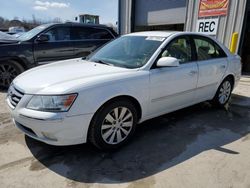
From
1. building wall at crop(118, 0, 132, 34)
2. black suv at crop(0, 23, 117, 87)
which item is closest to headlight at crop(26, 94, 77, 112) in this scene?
black suv at crop(0, 23, 117, 87)

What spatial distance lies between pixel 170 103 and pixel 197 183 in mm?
1378

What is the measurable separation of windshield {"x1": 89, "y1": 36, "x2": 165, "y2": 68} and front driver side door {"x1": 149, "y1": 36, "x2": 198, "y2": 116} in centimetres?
20

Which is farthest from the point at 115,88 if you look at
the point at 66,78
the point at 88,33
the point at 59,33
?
the point at 88,33

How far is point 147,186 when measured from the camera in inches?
94.8

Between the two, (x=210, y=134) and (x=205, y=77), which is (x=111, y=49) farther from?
(x=210, y=134)

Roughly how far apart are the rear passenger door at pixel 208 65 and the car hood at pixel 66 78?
1490 millimetres

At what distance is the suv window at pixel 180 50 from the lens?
358 centimetres

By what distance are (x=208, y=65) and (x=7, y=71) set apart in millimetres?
4643

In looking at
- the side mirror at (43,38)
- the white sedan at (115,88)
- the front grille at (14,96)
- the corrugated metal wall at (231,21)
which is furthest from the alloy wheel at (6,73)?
the corrugated metal wall at (231,21)

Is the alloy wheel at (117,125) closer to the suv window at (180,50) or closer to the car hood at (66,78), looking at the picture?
the car hood at (66,78)

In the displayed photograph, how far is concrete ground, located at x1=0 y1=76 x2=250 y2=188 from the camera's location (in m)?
2.49

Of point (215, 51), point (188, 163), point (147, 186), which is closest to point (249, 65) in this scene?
point (215, 51)

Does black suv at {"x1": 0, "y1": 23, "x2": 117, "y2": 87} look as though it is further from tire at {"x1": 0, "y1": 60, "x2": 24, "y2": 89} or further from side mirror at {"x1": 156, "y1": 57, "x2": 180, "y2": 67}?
side mirror at {"x1": 156, "y1": 57, "x2": 180, "y2": 67}

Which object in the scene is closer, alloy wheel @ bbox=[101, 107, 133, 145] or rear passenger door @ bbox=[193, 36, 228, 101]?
alloy wheel @ bbox=[101, 107, 133, 145]
